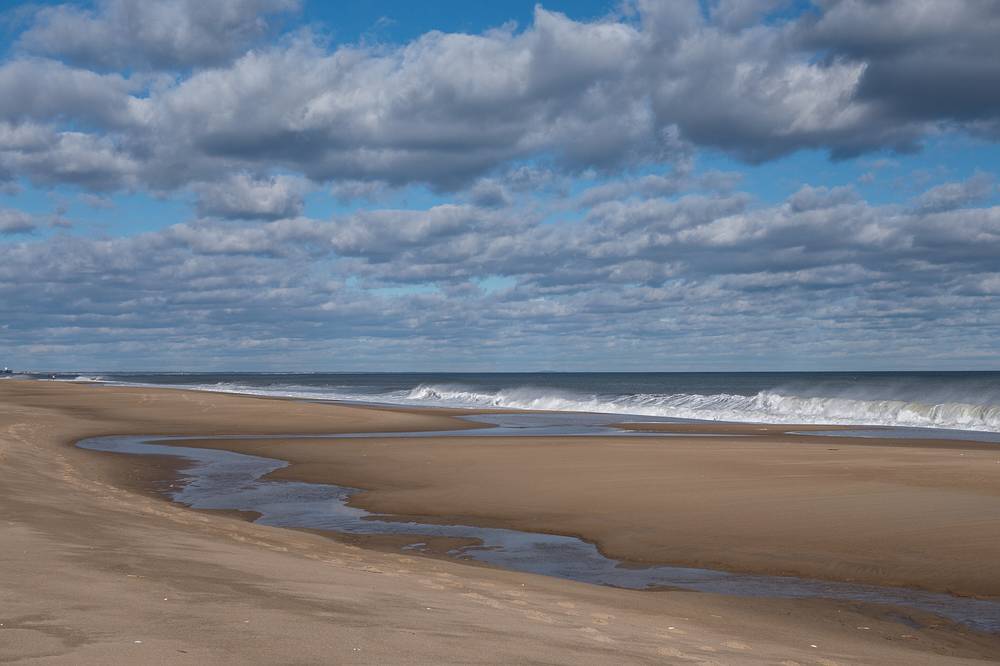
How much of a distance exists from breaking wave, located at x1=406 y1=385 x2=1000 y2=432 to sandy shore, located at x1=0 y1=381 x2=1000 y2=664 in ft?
71.3

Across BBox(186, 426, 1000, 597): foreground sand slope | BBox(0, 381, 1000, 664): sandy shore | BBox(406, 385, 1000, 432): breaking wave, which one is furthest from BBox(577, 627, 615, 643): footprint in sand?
BBox(406, 385, 1000, 432): breaking wave

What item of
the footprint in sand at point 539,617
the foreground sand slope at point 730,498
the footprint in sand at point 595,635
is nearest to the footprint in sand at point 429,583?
the footprint in sand at point 539,617

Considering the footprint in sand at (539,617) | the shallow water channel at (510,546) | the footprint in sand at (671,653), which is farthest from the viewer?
Result: the shallow water channel at (510,546)

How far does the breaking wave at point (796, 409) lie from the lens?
146 feet

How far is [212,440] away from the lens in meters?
32.2

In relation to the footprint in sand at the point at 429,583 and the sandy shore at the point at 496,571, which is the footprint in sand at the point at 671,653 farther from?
the footprint in sand at the point at 429,583

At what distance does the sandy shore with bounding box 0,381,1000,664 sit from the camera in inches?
238

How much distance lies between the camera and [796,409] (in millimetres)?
54812

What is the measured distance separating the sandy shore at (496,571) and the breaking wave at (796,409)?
71.3 feet

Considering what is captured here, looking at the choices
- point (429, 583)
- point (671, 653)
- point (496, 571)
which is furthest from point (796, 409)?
point (671, 653)

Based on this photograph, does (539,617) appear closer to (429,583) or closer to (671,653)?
(671,653)

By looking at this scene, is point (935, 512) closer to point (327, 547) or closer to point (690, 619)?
point (690, 619)

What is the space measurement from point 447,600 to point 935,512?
10.2 meters

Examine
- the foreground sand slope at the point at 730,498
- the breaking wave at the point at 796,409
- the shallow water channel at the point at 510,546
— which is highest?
the breaking wave at the point at 796,409
